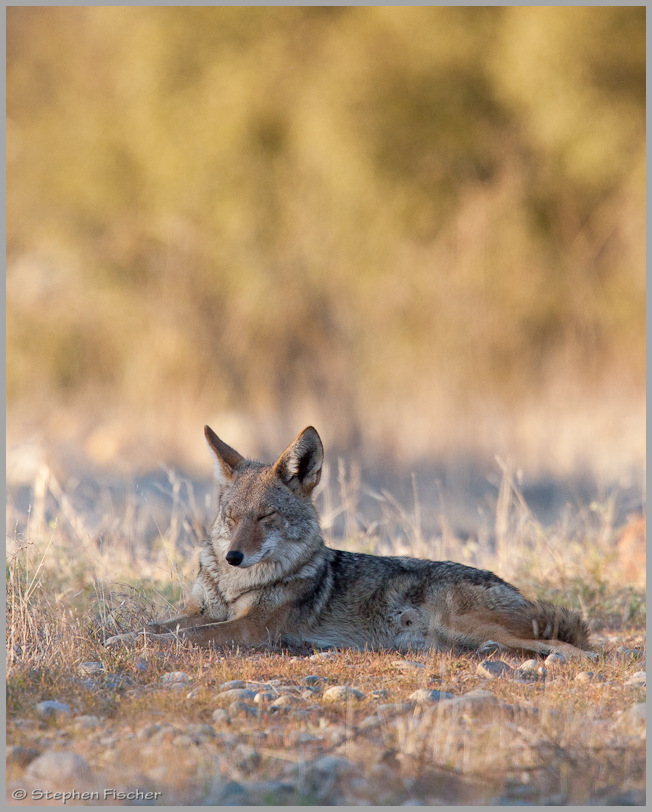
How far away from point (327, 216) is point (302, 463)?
47.9 feet

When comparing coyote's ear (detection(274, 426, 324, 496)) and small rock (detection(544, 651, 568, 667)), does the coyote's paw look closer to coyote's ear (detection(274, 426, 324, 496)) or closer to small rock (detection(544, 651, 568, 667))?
coyote's ear (detection(274, 426, 324, 496))

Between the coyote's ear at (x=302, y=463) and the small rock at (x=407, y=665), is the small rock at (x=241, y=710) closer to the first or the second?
the small rock at (x=407, y=665)

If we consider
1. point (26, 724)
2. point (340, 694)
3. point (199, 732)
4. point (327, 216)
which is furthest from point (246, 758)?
point (327, 216)

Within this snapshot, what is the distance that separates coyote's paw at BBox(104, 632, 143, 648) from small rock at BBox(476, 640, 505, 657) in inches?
79.8

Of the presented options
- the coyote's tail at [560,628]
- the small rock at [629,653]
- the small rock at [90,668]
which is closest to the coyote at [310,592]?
the coyote's tail at [560,628]

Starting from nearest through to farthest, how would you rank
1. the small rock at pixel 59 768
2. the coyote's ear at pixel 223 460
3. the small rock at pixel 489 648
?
the small rock at pixel 59 768 < the small rock at pixel 489 648 < the coyote's ear at pixel 223 460

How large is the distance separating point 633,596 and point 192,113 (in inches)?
650

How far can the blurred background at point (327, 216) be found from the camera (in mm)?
17984

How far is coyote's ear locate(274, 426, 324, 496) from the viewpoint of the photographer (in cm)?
584

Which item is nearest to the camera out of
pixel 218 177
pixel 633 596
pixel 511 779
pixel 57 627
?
pixel 511 779

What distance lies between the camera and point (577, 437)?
14695mm

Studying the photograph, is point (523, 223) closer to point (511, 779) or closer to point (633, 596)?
point (633, 596)

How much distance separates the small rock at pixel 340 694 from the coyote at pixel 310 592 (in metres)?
1.23

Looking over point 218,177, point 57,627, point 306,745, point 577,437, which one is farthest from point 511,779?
point 218,177
